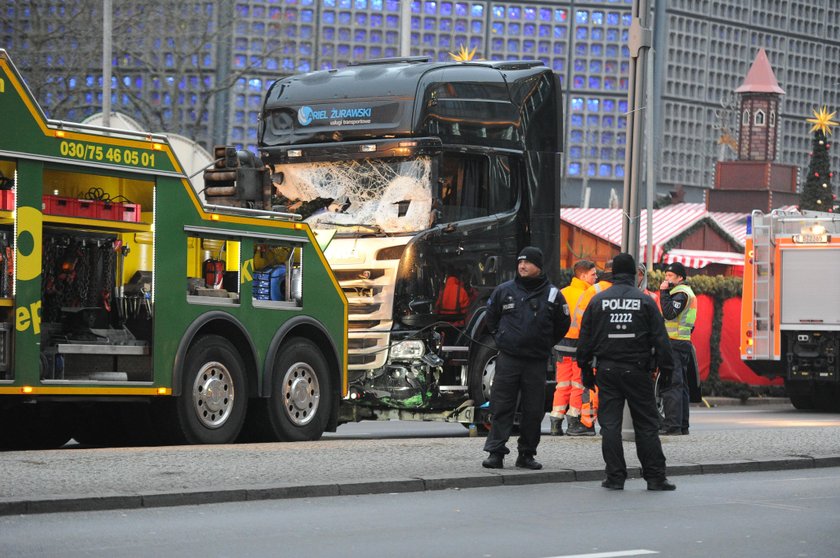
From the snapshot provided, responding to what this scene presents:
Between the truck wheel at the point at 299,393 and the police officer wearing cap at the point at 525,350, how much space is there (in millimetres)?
2780

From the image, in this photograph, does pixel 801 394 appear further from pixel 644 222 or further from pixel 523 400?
pixel 644 222

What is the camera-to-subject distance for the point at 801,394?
2652cm

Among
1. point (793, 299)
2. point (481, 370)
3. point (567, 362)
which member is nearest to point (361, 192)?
point (481, 370)

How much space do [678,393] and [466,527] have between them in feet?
26.8

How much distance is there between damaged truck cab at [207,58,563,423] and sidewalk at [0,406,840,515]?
122 cm

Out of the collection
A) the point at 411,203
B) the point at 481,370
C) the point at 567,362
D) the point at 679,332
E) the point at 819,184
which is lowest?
the point at 481,370

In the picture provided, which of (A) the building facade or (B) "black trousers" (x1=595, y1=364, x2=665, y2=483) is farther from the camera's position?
(A) the building facade

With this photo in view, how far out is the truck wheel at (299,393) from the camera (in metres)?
15.5

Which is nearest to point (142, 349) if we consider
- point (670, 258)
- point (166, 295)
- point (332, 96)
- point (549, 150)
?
point (166, 295)

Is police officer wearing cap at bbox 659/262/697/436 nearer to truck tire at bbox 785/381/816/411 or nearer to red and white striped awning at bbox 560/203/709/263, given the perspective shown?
truck tire at bbox 785/381/816/411

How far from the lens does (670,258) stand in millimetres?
40219

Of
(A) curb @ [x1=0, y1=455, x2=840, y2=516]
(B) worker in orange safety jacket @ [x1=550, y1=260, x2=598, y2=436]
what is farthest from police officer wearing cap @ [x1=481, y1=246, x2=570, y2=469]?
(B) worker in orange safety jacket @ [x1=550, y1=260, x2=598, y2=436]

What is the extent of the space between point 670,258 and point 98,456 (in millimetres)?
28775

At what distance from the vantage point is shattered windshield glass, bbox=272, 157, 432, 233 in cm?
1680
